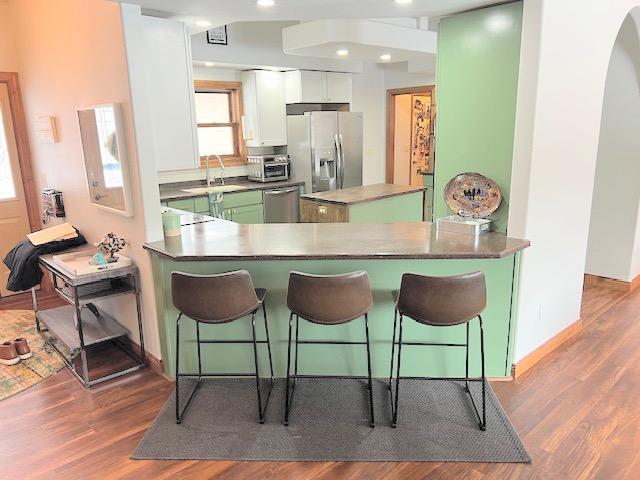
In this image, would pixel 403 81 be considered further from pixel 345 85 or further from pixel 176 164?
pixel 176 164

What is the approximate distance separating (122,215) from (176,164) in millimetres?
503

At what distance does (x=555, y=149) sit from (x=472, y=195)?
0.58 m

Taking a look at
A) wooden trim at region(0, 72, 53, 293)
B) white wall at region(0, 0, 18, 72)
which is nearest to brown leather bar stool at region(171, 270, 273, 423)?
wooden trim at region(0, 72, 53, 293)

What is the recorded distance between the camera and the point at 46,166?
14.6 ft

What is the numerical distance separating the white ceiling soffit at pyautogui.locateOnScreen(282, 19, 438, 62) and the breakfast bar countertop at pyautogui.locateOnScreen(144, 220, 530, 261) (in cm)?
186

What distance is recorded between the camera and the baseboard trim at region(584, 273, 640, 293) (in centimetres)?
463

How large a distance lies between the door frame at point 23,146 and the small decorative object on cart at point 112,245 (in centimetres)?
217

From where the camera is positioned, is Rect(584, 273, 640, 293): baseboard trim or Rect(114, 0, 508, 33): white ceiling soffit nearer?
Rect(114, 0, 508, 33): white ceiling soffit

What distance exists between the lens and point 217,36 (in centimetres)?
537

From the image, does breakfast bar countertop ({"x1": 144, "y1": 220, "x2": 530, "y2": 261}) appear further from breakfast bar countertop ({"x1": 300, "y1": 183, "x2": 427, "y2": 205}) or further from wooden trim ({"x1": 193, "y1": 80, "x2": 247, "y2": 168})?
wooden trim ({"x1": 193, "y1": 80, "x2": 247, "y2": 168})

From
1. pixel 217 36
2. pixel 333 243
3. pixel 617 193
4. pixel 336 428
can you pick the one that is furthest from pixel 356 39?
pixel 336 428

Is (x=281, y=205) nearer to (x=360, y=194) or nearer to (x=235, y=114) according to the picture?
(x=360, y=194)

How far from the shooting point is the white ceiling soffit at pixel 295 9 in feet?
9.03

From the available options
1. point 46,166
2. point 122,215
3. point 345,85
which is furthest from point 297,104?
point 122,215
